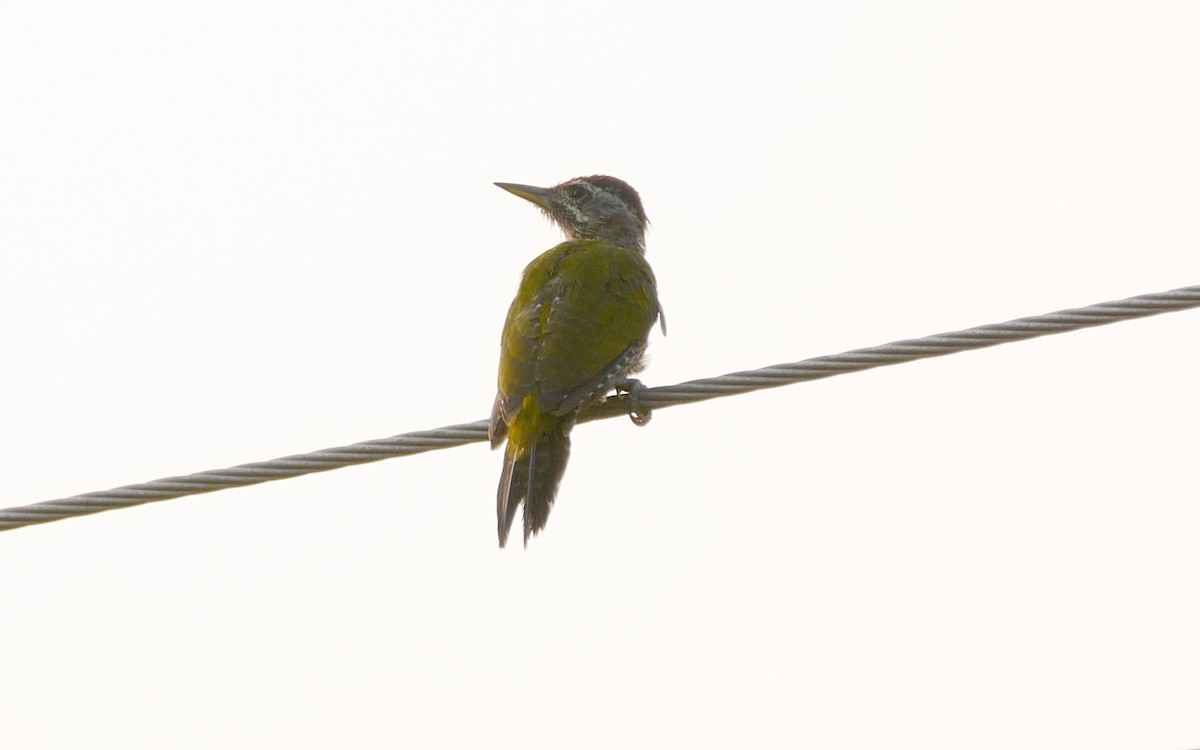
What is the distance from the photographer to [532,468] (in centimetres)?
681

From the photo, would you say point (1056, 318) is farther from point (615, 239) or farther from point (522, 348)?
point (615, 239)

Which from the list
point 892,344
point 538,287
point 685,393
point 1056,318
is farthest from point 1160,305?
point 538,287

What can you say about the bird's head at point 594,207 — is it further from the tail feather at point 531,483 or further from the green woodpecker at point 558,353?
the tail feather at point 531,483

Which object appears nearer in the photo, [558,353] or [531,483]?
[531,483]

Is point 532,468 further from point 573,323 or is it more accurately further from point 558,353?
point 573,323

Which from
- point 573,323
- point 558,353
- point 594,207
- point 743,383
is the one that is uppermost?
point 594,207

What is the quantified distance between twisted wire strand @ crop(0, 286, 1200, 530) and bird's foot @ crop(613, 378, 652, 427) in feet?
3.94

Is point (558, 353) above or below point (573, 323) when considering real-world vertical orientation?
below

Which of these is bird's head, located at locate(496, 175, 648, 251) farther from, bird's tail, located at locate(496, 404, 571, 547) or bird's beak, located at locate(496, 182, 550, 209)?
bird's tail, located at locate(496, 404, 571, 547)

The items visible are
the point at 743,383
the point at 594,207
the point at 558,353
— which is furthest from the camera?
the point at 594,207

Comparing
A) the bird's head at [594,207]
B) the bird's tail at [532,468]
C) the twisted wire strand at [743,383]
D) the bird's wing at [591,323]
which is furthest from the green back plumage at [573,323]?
the twisted wire strand at [743,383]

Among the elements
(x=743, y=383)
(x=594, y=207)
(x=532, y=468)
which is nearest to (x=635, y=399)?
(x=532, y=468)

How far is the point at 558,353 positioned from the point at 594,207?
3.29 m

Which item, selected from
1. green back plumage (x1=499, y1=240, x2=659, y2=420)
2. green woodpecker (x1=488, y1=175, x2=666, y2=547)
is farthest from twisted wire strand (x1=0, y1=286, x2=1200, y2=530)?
green back plumage (x1=499, y1=240, x2=659, y2=420)
